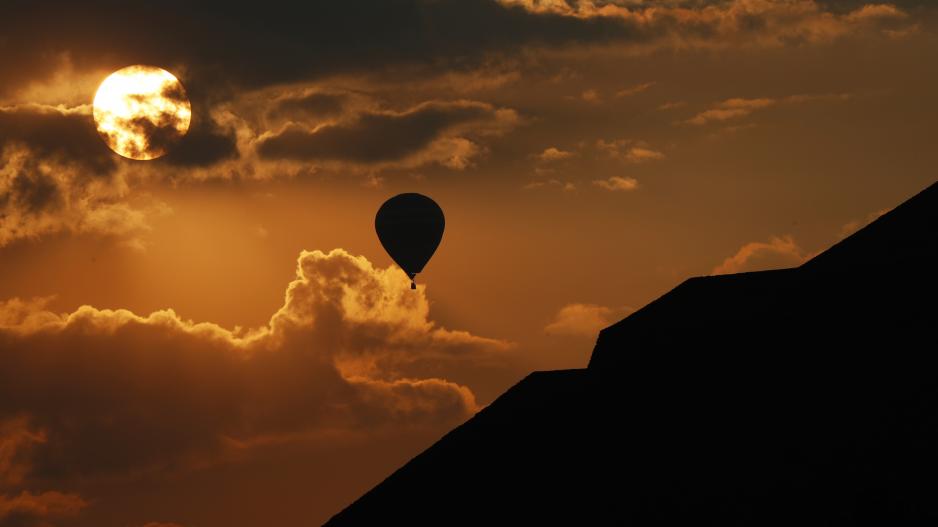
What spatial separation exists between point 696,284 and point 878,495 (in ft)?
79.2

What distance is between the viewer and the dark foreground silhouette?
31.2 m

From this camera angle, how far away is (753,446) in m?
34.0

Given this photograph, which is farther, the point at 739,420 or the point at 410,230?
the point at 410,230

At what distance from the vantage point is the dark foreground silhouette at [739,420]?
31250mm

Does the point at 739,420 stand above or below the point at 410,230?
below

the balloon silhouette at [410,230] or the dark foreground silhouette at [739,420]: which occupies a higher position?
the balloon silhouette at [410,230]

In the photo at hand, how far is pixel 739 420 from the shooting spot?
1431 inches

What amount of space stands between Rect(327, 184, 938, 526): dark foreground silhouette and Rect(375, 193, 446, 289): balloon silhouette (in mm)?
34556

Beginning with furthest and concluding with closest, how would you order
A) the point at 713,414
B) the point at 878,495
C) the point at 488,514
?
the point at 488,514
the point at 713,414
the point at 878,495

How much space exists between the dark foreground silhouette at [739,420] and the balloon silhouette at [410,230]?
34.6 m

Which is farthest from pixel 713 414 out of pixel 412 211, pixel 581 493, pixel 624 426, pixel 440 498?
pixel 412 211

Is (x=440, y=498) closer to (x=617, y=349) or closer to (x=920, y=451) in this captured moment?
(x=617, y=349)

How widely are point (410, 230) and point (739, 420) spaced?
54616 millimetres

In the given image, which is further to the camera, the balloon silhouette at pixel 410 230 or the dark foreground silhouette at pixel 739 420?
the balloon silhouette at pixel 410 230
